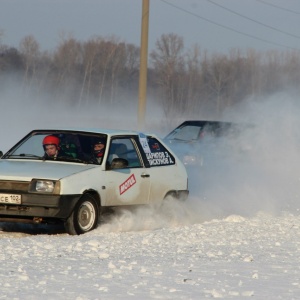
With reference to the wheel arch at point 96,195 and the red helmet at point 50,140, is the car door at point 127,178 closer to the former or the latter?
the wheel arch at point 96,195

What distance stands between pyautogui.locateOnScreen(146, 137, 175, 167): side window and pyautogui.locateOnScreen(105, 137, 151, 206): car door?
24cm

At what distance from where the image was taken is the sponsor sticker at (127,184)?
447 inches

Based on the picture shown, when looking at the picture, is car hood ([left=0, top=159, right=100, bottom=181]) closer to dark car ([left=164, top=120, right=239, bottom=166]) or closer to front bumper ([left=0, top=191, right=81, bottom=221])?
front bumper ([left=0, top=191, right=81, bottom=221])

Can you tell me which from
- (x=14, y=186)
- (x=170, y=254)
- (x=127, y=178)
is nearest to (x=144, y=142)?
(x=127, y=178)

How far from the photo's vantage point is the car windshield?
11.4 m

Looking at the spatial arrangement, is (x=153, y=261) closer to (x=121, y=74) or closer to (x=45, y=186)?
(x=45, y=186)

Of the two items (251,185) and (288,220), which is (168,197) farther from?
(251,185)

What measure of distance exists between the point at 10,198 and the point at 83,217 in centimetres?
92

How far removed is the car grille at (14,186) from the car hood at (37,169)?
5cm

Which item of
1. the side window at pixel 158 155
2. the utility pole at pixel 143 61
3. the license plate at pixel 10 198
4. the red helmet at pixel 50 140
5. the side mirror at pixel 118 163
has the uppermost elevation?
the utility pole at pixel 143 61

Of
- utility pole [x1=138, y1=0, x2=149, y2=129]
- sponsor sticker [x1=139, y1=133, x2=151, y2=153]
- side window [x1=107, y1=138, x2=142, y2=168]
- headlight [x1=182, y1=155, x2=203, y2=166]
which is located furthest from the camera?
utility pole [x1=138, y1=0, x2=149, y2=129]

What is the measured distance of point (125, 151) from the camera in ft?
38.8

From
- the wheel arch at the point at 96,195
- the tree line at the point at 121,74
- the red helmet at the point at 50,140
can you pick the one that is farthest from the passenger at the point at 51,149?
the tree line at the point at 121,74

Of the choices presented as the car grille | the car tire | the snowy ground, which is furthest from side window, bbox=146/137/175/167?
the car grille
